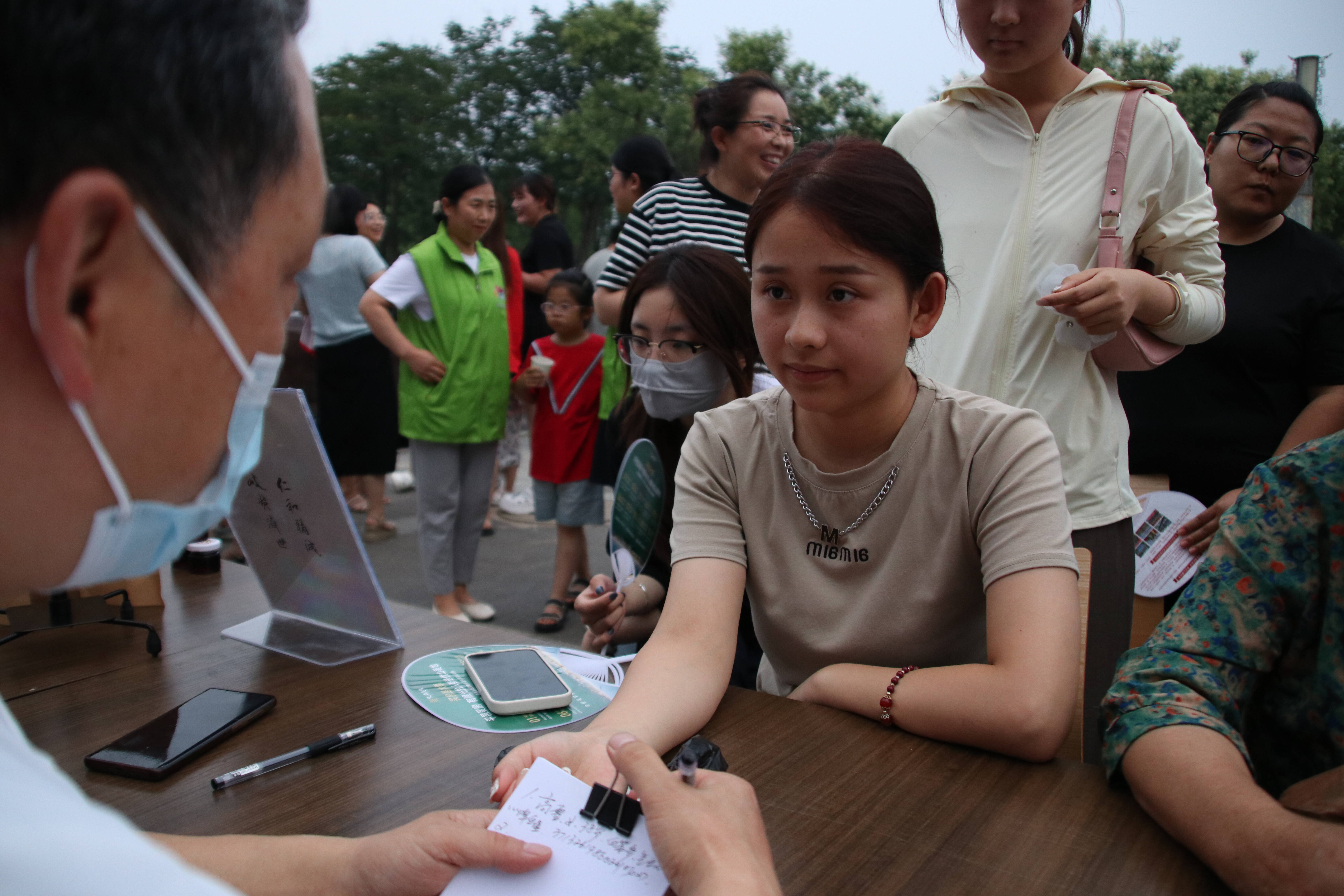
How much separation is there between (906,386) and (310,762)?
3.61 feet

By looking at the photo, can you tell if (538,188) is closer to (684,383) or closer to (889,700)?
(684,383)

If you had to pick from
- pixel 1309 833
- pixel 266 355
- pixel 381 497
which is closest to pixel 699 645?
pixel 1309 833

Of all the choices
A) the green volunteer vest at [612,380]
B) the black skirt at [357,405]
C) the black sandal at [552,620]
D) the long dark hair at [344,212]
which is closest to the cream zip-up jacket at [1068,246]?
the green volunteer vest at [612,380]

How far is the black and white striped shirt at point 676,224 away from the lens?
10.2ft

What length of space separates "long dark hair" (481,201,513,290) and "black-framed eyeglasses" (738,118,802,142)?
195 cm

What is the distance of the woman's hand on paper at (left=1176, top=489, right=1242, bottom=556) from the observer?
225 centimetres

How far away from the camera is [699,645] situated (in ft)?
4.63

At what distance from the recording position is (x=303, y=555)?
163 cm

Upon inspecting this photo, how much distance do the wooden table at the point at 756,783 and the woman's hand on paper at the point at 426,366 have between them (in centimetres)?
249

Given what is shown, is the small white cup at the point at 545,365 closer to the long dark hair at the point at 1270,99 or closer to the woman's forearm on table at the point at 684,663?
the long dark hair at the point at 1270,99

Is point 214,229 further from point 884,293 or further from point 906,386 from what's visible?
point 906,386

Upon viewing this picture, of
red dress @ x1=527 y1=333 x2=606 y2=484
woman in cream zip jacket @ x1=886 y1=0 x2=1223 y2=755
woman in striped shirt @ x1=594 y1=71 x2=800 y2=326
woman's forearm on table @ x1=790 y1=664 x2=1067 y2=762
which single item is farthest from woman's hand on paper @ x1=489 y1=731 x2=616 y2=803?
red dress @ x1=527 y1=333 x2=606 y2=484

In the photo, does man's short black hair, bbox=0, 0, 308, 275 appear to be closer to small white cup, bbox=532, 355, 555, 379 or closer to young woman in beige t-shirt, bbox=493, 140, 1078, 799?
young woman in beige t-shirt, bbox=493, 140, 1078, 799

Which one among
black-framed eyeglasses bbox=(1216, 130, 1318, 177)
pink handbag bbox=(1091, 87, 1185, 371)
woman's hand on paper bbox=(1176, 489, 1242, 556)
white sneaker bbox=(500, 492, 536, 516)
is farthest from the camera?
white sneaker bbox=(500, 492, 536, 516)
